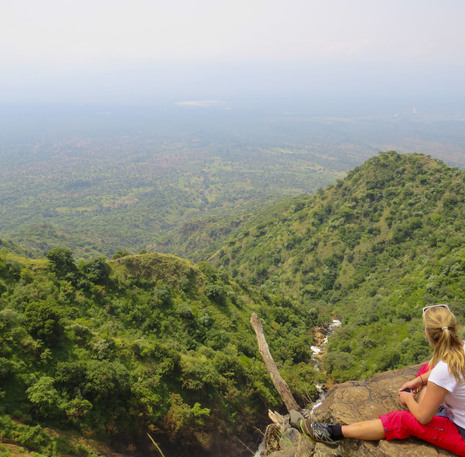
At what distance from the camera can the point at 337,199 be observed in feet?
292

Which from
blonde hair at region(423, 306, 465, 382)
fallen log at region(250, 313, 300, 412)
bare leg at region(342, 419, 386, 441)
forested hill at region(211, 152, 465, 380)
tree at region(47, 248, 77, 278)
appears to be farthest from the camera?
forested hill at region(211, 152, 465, 380)

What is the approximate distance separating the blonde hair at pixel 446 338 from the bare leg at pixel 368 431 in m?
2.28

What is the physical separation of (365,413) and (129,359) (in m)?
18.7

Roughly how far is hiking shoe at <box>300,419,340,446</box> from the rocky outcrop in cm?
77

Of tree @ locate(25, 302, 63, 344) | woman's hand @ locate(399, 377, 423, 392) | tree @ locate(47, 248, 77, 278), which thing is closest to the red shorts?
woman's hand @ locate(399, 377, 423, 392)

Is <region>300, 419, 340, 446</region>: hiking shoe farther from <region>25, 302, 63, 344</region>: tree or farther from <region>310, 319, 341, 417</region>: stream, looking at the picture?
<region>310, 319, 341, 417</region>: stream

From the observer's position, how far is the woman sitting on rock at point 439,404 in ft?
20.1

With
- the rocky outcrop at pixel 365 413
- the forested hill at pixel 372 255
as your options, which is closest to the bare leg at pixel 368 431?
the rocky outcrop at pixel 365 413

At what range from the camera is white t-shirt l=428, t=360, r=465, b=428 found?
241 inches

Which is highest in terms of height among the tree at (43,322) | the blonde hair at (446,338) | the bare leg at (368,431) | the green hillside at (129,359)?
the blonde hair at (446,338)

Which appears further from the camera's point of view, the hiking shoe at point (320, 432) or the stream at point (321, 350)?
the stream at point (321, 350)

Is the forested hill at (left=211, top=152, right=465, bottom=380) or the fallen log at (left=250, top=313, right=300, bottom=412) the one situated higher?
the fallen log at (left=250, top=313, right=300, bottom=412)

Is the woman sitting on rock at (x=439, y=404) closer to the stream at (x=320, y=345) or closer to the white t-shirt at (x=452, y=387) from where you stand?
the white t-shirt at (x=452, y=387)

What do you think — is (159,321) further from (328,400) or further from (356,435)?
(356,435)
